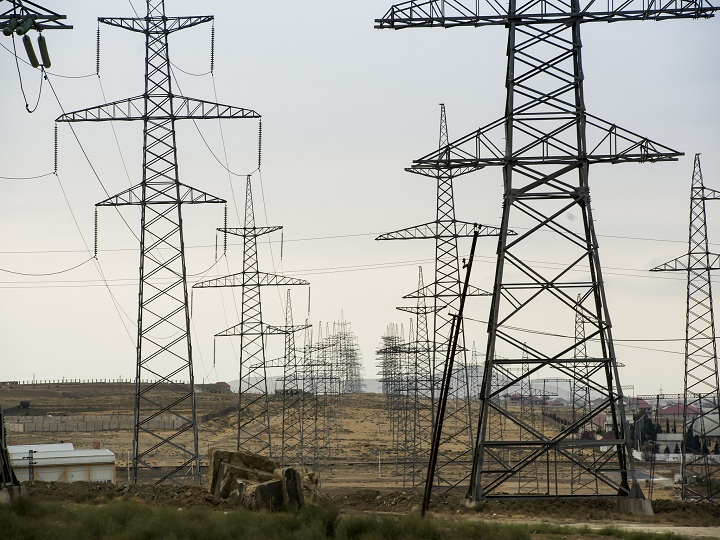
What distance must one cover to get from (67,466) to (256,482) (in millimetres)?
19368

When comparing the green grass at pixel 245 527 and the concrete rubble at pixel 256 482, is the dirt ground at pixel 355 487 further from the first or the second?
the green grass at pixel 245 527

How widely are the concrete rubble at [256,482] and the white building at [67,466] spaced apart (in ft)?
48.8

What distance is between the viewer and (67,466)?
46625mm

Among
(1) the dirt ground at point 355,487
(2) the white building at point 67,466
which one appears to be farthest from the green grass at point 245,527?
(2) the white building at point 67,466

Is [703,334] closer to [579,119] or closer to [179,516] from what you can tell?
[579,119]

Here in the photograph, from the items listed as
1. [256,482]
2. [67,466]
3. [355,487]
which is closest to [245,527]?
[256,482]

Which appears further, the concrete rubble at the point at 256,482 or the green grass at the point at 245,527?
the concrete rubble at the point at 256,482

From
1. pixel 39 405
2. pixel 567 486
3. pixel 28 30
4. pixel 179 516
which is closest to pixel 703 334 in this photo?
pixel 567 486

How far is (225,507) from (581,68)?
1452cm

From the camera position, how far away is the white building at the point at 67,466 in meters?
45.6

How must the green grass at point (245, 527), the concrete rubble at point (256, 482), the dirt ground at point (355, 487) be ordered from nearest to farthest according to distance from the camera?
the green grass at point (245, 527) < the concrete rubble at point (256, 482) < the dirt ground at point (355, 487)

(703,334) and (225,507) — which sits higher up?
(703,334)

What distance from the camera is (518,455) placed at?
270 feet

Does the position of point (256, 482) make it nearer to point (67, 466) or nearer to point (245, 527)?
point (245, 527)
